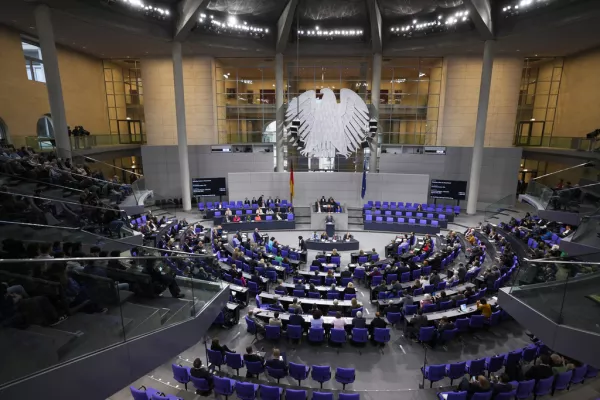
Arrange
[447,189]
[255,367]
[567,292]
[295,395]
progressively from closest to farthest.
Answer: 1. [567,292]
2. [295,395]
3. [255,367]
4. [447,189]

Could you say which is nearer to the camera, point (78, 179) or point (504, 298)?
point (504, 298)

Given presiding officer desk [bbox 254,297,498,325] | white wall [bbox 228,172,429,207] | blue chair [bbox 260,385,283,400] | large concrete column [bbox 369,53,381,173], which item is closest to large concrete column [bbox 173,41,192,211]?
white wall [bbox 228,172,429,207]

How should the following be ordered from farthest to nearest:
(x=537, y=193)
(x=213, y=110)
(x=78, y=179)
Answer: (x=213, y=110) → (x=537, y=193) → (x=78, y=179)

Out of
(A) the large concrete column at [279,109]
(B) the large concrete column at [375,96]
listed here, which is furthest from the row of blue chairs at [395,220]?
(A) the large concrete column at [279,109]

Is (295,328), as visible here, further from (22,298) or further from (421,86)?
(421,86)

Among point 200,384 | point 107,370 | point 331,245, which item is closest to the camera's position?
point 107,370

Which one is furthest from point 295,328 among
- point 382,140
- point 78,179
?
point 382,140

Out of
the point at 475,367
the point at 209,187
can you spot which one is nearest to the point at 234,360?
the point at 475,367

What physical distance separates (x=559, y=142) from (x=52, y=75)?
30.2 metres

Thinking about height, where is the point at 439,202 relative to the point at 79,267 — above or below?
below

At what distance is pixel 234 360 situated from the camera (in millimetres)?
7773

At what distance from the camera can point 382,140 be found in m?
27.4

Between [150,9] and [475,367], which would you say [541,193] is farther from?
[150,9]

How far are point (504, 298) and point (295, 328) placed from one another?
16.3 ft
